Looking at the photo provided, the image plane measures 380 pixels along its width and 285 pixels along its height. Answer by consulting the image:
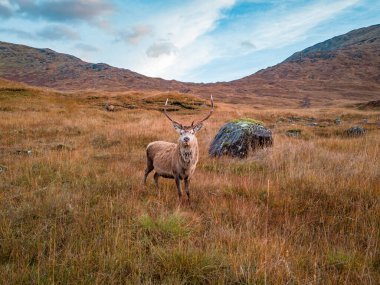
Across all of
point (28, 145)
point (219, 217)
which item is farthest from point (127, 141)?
point (219, 217)

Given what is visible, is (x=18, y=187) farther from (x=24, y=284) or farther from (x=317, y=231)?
(x=317, y=231)

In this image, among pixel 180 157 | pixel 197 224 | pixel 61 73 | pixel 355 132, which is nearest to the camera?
pixel 197 224

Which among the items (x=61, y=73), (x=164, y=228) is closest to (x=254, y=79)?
(x=61, y=73)

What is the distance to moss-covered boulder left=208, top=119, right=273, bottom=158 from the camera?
1081 centimetres

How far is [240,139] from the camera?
35.8 feet

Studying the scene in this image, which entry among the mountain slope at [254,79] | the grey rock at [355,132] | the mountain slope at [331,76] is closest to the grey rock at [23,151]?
the grey rock at [355,132]

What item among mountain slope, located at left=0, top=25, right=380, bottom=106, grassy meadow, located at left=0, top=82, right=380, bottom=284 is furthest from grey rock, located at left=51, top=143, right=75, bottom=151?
mountain slope, located at left=0, top=25, right=380, bottom=106

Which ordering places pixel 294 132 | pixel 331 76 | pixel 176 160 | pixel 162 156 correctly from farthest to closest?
pixel 331 76
pixel 294 132
pixel 162 156
pixel 176 160

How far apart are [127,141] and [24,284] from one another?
11.0 meters

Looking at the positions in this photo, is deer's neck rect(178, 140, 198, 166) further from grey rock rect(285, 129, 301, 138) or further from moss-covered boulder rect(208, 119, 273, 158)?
grey rock rect(285, 129, 301, 138)

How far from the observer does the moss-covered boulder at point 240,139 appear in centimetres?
1081

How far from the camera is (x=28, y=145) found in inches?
499

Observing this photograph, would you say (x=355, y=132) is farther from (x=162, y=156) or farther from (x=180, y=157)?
(x=180, y=157)

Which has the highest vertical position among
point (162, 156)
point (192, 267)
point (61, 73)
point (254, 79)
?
point (61, 73)
